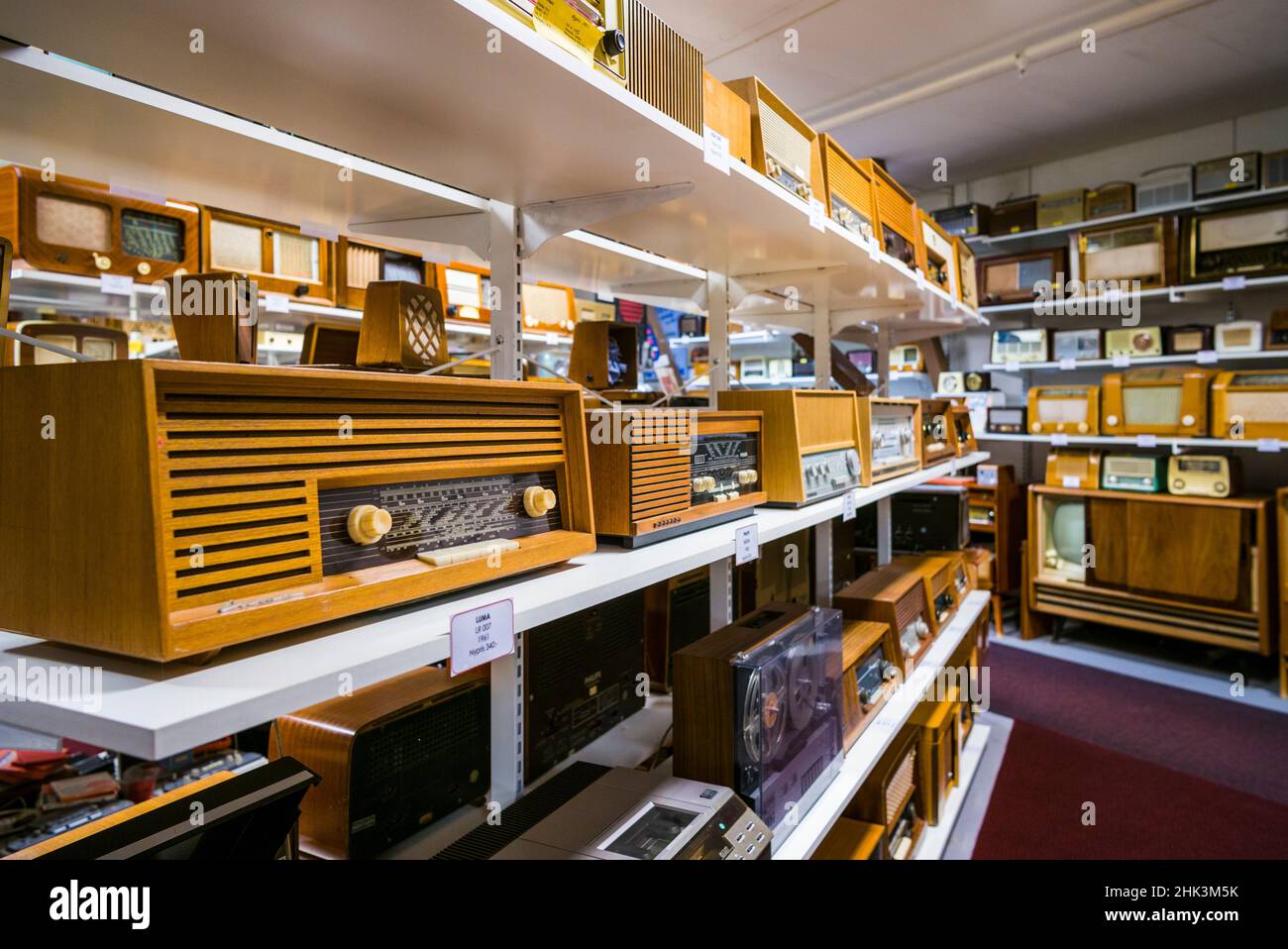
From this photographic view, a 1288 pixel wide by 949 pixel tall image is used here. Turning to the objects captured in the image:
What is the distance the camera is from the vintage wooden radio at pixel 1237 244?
3.73 meters

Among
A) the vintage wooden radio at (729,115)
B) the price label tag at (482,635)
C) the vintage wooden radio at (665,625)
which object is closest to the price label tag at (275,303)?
the vintage wooden radio at (665,625)

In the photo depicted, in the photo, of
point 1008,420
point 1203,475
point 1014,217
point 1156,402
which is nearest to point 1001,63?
point 1014,217

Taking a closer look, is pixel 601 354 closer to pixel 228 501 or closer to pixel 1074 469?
pixel 228 501

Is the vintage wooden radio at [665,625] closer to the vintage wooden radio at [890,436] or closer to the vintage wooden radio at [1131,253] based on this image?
the vintage wooden radio at [890,436]

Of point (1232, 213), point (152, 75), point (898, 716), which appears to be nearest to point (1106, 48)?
point (1232, 213)

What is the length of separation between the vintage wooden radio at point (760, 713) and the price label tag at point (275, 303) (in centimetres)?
198

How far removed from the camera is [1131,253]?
4.21m

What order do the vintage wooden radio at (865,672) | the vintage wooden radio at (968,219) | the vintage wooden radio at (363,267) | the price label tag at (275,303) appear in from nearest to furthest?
the vintage wooden radio at (865,672)
the price label tag at (275,303)
the vintage wooden radio at (363,267)
the vintage wooden radio at (968,219)

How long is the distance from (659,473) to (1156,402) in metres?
3.94

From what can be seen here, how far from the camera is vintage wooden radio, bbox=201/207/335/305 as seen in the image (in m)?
2.48

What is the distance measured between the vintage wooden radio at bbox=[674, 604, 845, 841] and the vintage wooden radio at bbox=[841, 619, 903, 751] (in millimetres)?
229

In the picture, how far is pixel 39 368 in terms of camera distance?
0.57 metres
